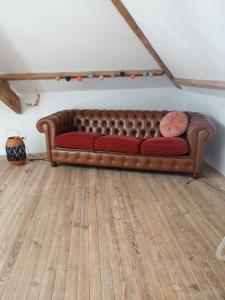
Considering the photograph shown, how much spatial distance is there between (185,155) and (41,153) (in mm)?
2550

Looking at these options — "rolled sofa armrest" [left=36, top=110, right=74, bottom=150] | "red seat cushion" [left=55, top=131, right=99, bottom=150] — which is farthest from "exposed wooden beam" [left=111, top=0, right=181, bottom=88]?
"rolled sofa armrest" [left=36, top=110, right=74, bottom=150]

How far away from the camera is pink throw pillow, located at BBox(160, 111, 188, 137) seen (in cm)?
349

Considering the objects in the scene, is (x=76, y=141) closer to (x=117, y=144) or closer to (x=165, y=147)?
(x=117, y=144)

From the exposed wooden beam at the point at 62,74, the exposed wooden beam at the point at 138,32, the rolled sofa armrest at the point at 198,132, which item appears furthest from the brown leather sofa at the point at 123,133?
the exposed wooden beam at the point at 138,32

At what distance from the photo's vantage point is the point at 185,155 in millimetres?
3270

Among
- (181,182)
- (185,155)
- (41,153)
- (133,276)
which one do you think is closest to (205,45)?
(185,155)

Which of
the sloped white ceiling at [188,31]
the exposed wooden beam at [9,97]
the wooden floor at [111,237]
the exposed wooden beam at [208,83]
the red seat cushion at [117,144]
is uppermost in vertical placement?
the sloped white ceiling at [188,31]

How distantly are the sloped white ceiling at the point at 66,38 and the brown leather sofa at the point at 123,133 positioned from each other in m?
0.74

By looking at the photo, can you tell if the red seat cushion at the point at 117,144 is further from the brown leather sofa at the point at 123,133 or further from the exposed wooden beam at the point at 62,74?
the exposed wooden beam at the point at 62,74

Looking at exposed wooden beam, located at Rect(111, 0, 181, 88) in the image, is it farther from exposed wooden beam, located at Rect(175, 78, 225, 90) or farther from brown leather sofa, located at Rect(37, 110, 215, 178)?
brown leather sofa, located at Rect(37, 110, 215, 178)

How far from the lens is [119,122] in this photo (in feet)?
13.0

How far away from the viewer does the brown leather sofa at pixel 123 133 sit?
322 cm

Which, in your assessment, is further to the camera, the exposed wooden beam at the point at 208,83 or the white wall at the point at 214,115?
the white wall at the point at 214,115

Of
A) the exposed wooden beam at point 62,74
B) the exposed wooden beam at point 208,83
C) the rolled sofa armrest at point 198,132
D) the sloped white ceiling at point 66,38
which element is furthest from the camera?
the exposed wooden beam at point 62,74
